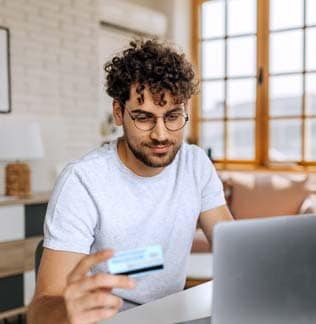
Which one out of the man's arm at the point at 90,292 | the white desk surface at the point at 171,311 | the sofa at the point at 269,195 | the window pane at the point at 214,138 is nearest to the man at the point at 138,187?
the white desk surface at the point at 171,311

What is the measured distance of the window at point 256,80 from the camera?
16.0 feet

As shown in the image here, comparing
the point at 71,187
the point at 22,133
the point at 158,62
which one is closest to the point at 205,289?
the point at 71,187

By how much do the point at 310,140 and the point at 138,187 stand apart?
369 cm

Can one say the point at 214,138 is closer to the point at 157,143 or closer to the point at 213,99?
the point at 213,99

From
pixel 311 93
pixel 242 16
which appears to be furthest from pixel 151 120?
pixel 242 16

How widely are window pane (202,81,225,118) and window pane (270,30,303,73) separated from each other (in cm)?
57

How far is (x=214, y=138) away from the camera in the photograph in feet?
17.9

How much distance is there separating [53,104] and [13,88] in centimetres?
37

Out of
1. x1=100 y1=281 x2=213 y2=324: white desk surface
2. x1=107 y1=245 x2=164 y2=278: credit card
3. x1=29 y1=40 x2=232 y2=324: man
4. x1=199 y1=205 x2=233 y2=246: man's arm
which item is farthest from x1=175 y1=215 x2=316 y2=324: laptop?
x1=199 y1=205 x2=233 y2=246: man's arm

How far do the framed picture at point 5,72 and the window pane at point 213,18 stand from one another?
2.38 meters

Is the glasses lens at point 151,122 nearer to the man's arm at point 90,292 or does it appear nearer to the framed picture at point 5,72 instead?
the man's arm at point 90,292

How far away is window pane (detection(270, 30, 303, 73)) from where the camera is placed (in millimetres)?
4867

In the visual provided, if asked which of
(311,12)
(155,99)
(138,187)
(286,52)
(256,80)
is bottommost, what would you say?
(138,187)

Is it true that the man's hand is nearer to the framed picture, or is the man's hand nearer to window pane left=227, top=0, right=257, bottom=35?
the framed picture
